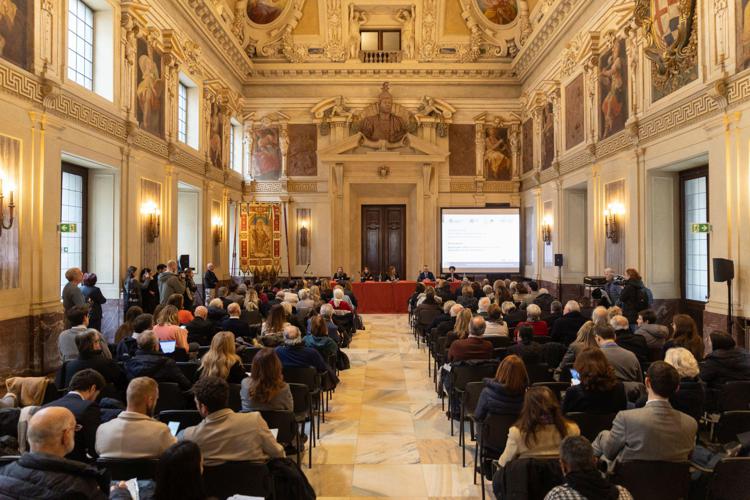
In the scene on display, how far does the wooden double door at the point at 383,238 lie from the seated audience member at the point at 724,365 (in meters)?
A: 17.1

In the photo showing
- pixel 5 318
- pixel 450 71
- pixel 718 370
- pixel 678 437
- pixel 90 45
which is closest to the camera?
pixel 678 437

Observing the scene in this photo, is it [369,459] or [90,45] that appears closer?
[369,459]

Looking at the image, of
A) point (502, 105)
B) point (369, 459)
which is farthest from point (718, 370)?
point (502, 105)

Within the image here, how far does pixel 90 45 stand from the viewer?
36.0 ft

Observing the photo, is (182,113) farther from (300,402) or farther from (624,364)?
(624,364)

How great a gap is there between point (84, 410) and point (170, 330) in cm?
302

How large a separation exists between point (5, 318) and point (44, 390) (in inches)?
200

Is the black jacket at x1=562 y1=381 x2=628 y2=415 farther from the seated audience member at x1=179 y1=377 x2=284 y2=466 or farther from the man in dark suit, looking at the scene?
the man in dark suit

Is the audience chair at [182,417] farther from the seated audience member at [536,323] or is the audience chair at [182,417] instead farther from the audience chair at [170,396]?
the seated audience member at [536,323]

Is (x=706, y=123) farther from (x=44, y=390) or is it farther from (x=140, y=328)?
(x=44, y=390)

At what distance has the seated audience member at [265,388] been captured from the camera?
4.55m

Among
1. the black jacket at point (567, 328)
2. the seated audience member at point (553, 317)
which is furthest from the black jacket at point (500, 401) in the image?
the seated audience member at point (553, 317)

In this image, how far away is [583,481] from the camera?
257cm

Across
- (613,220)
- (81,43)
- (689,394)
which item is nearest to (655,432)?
(689,394)
